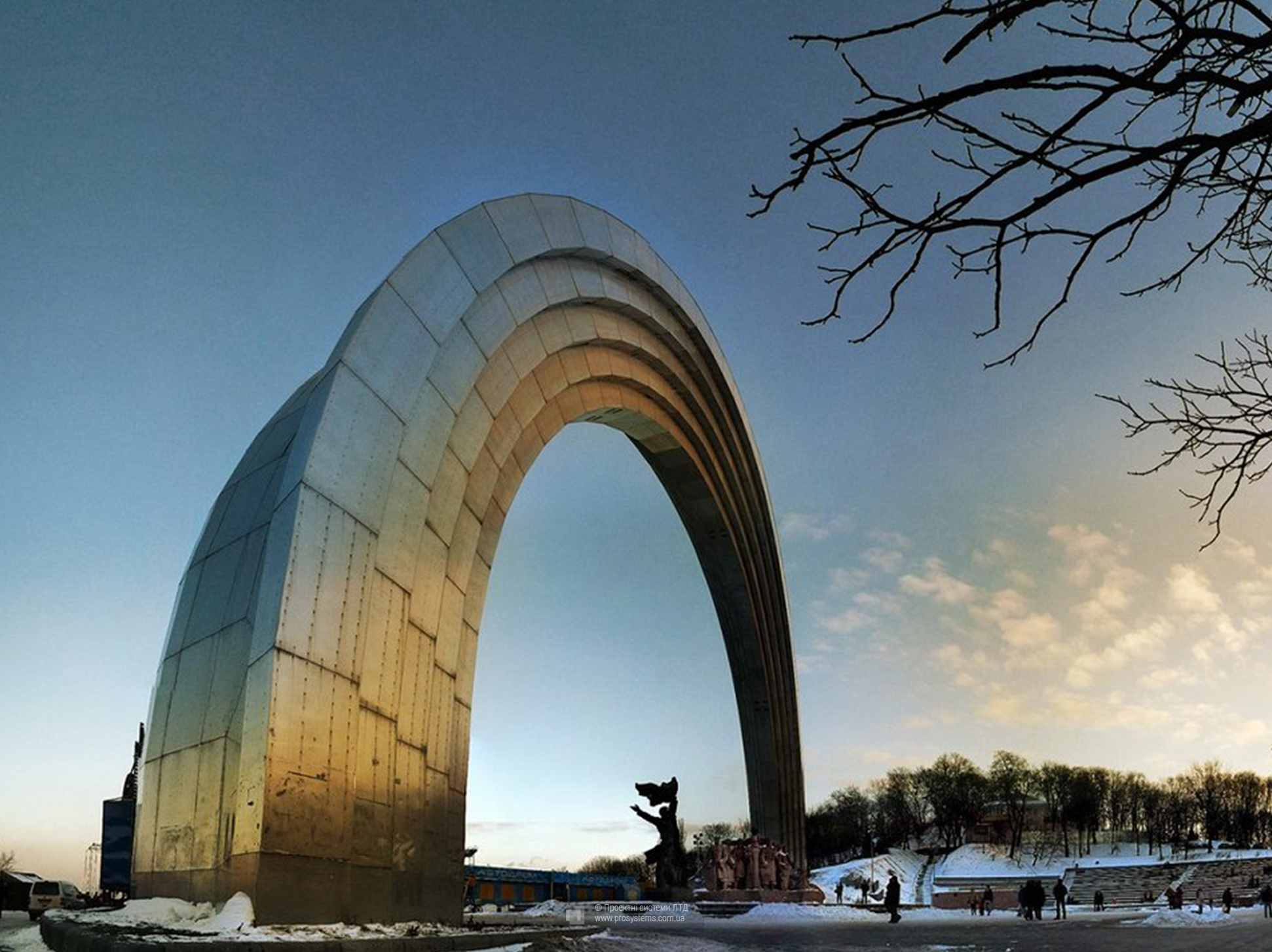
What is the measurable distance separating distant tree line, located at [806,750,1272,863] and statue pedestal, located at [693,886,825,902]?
59724 millimetres

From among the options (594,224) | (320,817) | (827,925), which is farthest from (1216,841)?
(320,817)

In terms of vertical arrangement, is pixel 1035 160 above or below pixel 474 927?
above

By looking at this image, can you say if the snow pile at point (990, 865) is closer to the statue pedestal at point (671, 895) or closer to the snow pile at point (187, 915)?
the statue pedestal at point (671, 895)

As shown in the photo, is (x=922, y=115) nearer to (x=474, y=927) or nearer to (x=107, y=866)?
(x=474, y=927)

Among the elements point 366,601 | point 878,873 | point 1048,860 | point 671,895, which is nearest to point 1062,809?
point 1048,860

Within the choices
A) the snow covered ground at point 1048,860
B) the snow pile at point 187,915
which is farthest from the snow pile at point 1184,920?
the snow covered ground at point 1048,860

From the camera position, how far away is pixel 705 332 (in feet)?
87.4

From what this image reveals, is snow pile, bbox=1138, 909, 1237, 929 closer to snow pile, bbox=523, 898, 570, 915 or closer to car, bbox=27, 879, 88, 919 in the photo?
snow pile, bbox=523, 898, 570, 915

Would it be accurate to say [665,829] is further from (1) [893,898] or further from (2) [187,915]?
(2) [187,915]

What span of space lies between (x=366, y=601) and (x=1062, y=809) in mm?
90183

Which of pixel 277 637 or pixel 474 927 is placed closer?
pixel 277 637

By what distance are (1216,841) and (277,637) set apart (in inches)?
3868

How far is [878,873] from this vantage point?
7862 cm

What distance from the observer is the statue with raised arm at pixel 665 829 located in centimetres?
3231
